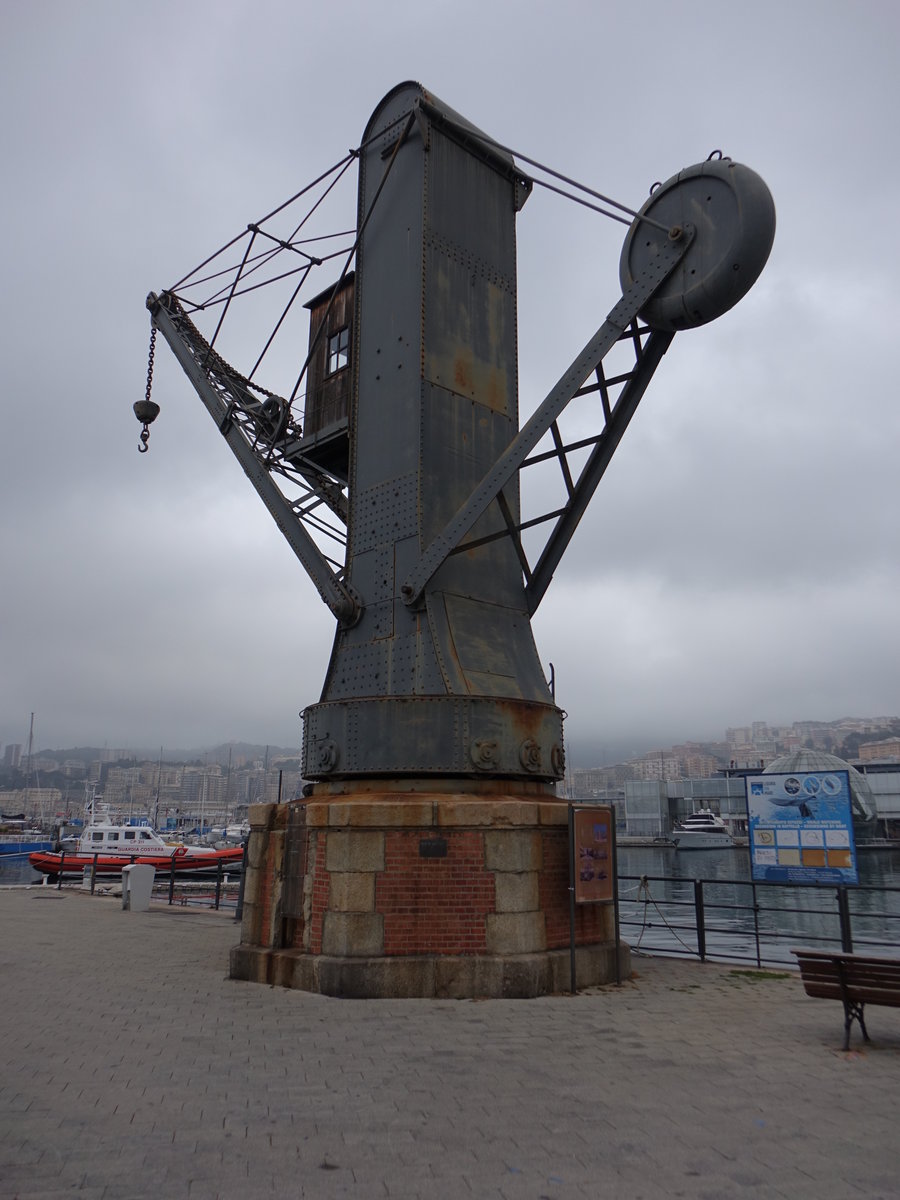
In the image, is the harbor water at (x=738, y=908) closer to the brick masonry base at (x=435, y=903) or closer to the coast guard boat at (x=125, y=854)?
the brick masonry base at (x=435, y=903)

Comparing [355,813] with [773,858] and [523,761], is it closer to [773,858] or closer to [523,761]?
[523,761]

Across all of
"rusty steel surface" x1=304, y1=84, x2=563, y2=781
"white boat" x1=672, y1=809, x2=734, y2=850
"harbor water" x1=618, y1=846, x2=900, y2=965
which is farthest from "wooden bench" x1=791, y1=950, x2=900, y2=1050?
"white boat" x1=672, y1=809, x2=734, y2=850

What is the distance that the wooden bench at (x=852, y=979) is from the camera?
21.4 ft

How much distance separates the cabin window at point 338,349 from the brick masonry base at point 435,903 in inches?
288

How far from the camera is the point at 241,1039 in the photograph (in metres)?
6.93

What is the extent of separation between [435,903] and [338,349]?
873 centimetres

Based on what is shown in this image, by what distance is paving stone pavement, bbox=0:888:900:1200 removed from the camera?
420 centimetres

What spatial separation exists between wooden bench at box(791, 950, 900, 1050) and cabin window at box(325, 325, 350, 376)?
1027 centimetres

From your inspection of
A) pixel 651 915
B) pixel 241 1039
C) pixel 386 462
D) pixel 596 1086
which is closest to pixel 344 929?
pixel 241 1039

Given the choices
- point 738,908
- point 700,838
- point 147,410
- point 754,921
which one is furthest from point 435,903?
point 700,838

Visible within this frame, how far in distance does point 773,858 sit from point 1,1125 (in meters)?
9.64

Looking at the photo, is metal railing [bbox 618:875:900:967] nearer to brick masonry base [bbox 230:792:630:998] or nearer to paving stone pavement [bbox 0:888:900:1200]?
paving stone pavement [bbox 0:888:900:1200]

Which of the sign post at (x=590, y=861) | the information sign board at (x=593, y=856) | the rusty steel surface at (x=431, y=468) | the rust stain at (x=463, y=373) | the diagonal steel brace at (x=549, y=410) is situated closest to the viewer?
the sign post at (x=590, y=861)

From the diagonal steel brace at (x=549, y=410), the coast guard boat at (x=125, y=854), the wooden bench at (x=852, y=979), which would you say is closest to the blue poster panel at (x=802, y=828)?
the wooden bench at (x=852, y=979)
